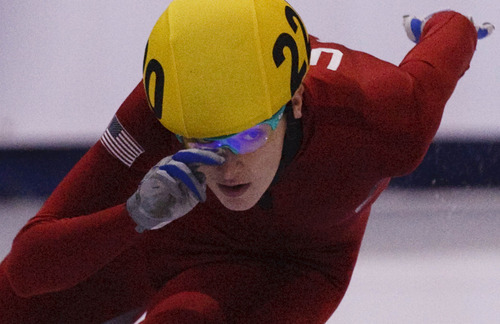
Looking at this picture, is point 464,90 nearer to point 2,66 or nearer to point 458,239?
point 458,239

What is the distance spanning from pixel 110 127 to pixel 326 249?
0.39 metres

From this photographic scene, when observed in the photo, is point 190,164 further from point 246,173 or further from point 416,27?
point 416,27

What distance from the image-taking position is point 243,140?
98 cm

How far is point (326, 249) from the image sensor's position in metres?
1.29

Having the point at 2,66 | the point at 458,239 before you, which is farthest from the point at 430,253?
the point at 2,66

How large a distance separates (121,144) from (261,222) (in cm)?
25

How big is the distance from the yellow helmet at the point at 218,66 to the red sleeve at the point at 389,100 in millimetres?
164

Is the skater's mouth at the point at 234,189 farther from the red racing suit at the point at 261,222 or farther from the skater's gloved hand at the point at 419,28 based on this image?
the skater's gloved hand at the point at 419,28

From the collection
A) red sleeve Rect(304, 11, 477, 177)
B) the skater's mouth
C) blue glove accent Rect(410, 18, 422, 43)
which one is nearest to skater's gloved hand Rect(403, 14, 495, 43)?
blue glove accent Rect(410, 18, 422, 43)

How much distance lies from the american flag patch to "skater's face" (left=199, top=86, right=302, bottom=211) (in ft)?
0.53

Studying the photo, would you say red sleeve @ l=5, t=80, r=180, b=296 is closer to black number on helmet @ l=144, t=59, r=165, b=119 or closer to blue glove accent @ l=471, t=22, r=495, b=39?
black number on helmet @ l=144, t=59, r=165, b=119

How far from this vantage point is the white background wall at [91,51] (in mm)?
2223

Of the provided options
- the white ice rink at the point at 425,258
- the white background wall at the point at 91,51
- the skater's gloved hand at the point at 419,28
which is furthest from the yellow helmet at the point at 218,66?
the white background wall at the point at 91,51

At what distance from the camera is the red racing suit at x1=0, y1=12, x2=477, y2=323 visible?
112 centimetres
